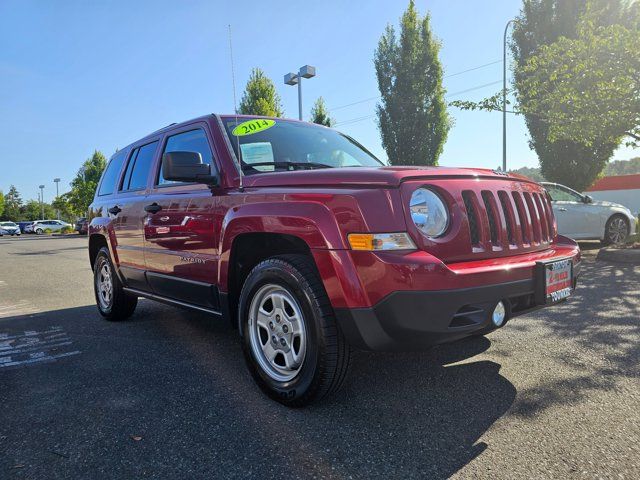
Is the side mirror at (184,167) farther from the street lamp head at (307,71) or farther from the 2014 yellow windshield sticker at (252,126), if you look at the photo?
the street lamp head at (307,71)

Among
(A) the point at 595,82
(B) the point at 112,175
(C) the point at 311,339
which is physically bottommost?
(C) the point at 311,339

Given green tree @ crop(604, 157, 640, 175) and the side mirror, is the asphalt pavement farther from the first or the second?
green tree @ crop(604, 157, 640, 175)

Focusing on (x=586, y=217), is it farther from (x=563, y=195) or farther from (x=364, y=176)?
(x=364, y=176)

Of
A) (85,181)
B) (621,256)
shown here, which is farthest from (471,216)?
(85,181)

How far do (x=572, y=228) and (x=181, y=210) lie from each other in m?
9.10

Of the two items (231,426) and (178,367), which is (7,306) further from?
(231,426)

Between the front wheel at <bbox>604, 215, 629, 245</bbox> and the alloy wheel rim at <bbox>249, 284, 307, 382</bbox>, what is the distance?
10003mm

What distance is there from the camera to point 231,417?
7.98 ft

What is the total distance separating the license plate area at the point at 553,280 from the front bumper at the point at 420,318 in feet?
1.07

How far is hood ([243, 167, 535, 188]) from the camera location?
230 cm

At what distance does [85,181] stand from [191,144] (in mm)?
48855

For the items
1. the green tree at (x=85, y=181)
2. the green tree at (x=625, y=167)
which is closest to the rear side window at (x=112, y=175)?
the green tree at (x=85, y=181)

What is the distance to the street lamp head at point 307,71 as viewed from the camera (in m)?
17.3

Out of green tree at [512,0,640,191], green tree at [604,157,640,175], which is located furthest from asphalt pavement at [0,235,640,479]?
green tree at [604,157,640,175]
